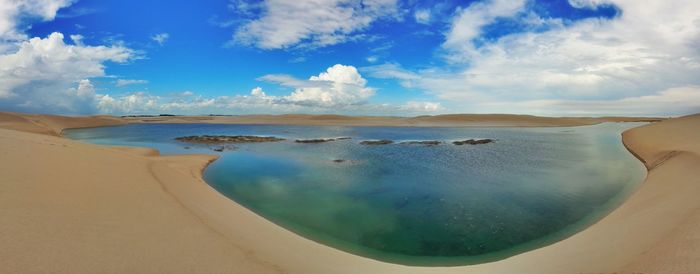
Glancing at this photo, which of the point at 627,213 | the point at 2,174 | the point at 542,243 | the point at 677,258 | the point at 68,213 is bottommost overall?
the point at 542,243

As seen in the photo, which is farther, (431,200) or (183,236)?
(431,200)

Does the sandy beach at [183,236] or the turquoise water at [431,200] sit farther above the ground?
the sandy beach at [183,236]

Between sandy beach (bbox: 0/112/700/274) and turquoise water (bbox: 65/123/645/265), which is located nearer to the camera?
sandy beach (bbox: 0/112/700/274)

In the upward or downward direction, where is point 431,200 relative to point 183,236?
downward

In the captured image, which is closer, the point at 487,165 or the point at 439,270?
the point at 439,270

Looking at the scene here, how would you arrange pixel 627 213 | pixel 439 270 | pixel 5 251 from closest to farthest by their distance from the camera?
pixel 5 251, pixel 439 270, pixel 627 213

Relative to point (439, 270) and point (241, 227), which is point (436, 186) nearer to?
point (439, 270)

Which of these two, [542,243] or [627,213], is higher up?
[627,213]

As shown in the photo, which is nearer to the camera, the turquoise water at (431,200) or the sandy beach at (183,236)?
the sandy beach at (183,236)

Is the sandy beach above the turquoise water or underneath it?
above

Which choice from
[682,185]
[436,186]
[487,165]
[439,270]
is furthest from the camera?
[487,165]

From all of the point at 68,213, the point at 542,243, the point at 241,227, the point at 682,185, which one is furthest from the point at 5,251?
the point at 682,185
